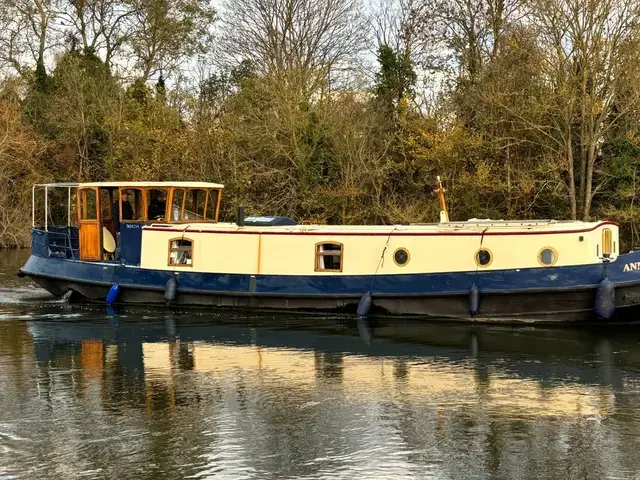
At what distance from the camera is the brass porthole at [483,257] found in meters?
17.9

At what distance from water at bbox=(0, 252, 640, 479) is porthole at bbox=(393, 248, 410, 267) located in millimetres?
1319

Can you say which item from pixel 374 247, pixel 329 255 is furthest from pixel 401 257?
pixel 329 255

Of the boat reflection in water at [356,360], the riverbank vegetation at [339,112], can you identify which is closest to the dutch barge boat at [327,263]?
the boat reflection in water at [356,360]

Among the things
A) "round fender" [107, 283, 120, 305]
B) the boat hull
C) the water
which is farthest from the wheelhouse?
the water

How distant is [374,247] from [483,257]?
7.92 feet

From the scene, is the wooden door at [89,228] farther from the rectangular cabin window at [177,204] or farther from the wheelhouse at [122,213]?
the rectangular cabin window at [177,204]

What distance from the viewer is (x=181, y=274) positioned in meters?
20.2

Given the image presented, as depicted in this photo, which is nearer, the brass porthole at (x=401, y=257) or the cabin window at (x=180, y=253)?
the brass porthole at (x=401, y=257)

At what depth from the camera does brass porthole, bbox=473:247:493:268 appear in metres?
17.9

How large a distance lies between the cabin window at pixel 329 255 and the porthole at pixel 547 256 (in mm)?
4340

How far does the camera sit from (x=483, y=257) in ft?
58.8

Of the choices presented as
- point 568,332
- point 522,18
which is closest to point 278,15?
point 522,18

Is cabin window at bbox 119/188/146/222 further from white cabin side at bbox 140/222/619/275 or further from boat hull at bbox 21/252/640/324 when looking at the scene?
boat hull at bbox 21/252/640/324

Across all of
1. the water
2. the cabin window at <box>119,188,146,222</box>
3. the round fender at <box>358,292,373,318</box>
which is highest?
the cabin window at <box>119,188,146,222</box>
